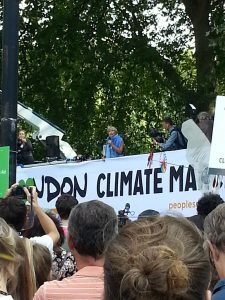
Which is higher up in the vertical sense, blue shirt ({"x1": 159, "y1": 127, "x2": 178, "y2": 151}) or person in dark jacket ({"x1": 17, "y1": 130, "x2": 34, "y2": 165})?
blue shirt ({"x1": 159, "y1": 127, "x2": 178, "y2": 151})

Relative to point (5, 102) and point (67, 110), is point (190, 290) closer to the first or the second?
point (5, 102)

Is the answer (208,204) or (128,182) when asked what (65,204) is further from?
(128,182)

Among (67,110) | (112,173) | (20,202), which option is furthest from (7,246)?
(67,110)

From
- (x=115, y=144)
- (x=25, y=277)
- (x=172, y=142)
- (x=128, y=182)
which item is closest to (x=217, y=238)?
(x=25, y=277)

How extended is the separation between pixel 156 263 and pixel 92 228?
158 centimetres

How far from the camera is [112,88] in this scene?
23250mm

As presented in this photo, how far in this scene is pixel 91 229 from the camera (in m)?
3.32

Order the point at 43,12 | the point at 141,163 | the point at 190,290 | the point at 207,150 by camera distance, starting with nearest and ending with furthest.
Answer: the point at 190,290 → the point at 207,150 → the point at 141,163 → the point at 43,12

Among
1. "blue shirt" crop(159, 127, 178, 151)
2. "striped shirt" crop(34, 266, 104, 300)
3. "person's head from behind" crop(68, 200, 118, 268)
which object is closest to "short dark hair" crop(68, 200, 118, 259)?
"person's head from behind" crop(68, 200, 118, 268)

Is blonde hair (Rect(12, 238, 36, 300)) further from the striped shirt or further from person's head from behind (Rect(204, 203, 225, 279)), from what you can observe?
person's head from behind (Rect(204, 203, 225, 279))

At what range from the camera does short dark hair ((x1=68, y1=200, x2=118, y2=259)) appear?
10.7 feet

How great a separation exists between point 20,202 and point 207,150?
558 centimetres

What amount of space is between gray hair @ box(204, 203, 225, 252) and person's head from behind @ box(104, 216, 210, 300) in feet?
2.86

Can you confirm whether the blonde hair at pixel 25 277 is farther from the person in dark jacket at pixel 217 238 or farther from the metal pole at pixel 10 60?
the metal pole at pixel 10 60
